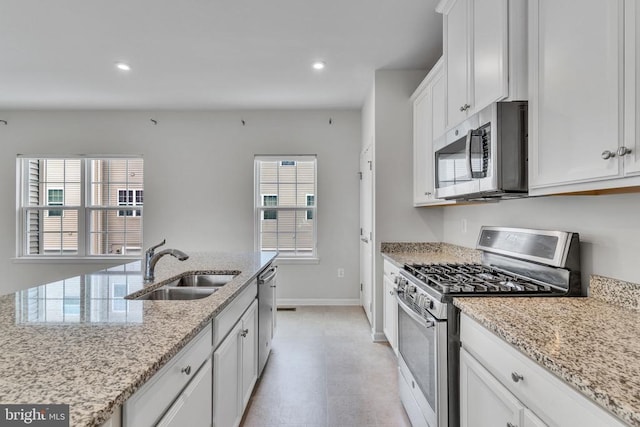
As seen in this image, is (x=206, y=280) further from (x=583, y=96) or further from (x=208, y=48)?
(x=583, y=96)

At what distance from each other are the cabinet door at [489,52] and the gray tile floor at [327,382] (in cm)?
189

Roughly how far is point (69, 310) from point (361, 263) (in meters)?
3.55

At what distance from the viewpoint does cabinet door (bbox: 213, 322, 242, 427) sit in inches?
56.7

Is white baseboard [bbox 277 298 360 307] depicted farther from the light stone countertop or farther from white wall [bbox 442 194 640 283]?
the light stone countertop

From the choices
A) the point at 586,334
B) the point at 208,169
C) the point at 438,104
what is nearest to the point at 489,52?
the point at 438,104

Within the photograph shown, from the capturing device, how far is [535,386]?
958mm

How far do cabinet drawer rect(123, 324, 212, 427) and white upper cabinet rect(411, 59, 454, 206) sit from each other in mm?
2011

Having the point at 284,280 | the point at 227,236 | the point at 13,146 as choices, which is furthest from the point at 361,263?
the point at 13,146

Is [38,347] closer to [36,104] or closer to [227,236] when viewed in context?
[227,236]

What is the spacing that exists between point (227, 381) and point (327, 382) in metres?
1.12

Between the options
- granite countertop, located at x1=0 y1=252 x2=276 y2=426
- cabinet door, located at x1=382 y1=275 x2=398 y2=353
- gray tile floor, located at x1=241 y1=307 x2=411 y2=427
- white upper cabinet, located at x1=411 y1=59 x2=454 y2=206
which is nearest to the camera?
granite countertop, located at x1=0 y1=252 x2=276 y2=426

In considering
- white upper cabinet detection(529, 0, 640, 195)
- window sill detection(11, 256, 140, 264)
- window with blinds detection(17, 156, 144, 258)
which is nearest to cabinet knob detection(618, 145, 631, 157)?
white upper cabinet detection(529, 0, 640, 195)

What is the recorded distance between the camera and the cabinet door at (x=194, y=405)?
102 centimetres

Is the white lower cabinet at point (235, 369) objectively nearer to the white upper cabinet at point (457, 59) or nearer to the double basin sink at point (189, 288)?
the double basin sink at point (189, 288)
